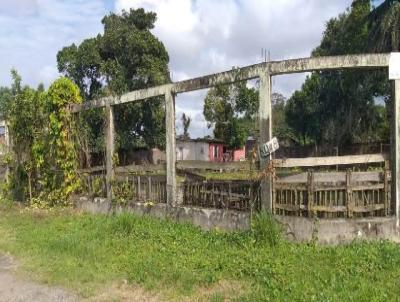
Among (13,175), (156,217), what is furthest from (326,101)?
(156,217)

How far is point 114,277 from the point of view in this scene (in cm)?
670

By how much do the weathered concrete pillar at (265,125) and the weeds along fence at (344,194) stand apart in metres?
0.35

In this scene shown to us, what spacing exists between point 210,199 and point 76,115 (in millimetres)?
5198

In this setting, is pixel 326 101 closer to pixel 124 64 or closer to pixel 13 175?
pixel 124 64

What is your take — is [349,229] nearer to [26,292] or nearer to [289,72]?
[289,72]

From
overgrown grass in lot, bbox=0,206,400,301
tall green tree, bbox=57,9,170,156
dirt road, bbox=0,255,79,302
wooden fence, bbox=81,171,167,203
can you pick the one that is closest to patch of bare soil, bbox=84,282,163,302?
overgrown grass in lot, bbox=0,206,400,301

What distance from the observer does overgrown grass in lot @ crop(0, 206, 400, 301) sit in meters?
5.69

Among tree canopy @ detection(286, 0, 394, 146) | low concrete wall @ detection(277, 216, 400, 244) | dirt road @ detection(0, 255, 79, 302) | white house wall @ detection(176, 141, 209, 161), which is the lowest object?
dirt road @ detection(0, 255, 79, 302)

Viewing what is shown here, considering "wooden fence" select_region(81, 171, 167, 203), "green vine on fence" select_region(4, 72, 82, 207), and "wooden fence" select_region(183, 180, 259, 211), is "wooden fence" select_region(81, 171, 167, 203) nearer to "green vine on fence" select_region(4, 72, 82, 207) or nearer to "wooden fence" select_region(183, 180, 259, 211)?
"wooden fence" select_region(183, 180, 259, 211)

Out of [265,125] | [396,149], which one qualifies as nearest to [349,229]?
[396,149]

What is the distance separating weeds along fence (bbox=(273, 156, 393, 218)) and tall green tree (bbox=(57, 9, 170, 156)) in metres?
19.5

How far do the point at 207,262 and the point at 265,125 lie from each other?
7.40 ft

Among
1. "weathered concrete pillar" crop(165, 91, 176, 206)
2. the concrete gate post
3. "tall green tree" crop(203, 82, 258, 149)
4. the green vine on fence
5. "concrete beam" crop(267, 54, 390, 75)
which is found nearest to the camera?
"concrete beam" crop(267, 54, 390, 75)

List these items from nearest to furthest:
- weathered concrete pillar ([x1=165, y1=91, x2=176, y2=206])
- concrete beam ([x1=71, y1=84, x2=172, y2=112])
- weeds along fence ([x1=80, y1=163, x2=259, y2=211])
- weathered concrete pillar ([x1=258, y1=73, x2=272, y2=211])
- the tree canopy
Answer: weathered concrete pillar ([x1=258, y1=73, x2=272, y2=211])
weeds along fence ([x1=80, y1=163, x2=259, y2=211])
weathered concrete pillar ([x1=165, y1=91, x2=176, y2=206])
concrete beam ([x1=71, y1=84, x2=172, y2=112])
the tree canopy
